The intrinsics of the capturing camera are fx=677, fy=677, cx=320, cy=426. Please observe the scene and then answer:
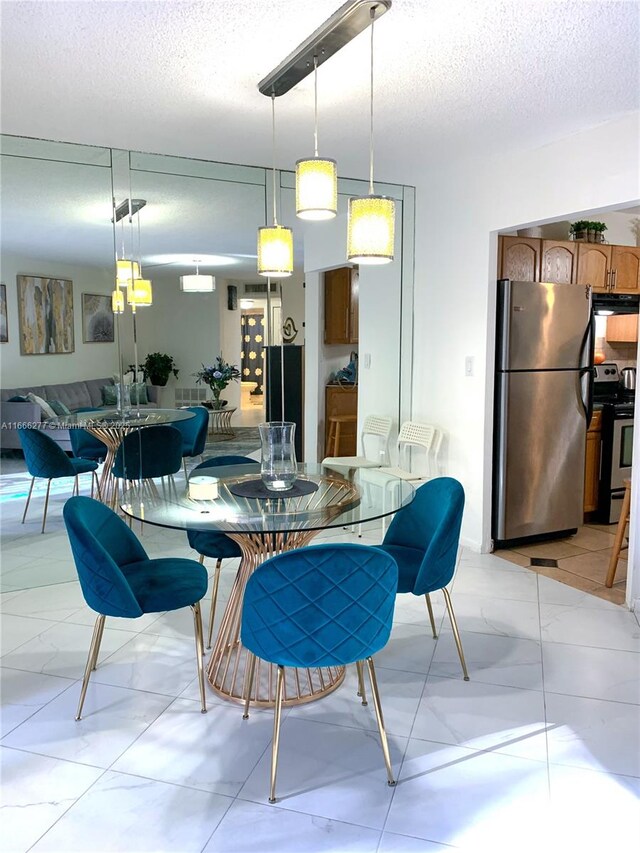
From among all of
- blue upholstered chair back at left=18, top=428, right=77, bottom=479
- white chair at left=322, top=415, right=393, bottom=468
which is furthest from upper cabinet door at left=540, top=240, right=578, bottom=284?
blue upholstered chair back at left=18, top=428, right=77, bottom=479

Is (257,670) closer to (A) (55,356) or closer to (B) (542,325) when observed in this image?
(A) (55,356)

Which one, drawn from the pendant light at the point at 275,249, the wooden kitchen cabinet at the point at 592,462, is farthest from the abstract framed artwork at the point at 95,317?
the wooden kitchen cabinet at the point at 592,462

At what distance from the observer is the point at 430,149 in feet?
12.4

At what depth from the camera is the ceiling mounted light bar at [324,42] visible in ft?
6.79

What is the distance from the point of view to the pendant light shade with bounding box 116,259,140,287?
373 centimetres

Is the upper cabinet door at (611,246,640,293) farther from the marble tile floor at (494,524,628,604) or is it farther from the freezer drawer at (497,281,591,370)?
the marble tile floor at (494,524,628,604)

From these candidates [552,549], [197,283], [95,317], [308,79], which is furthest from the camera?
[552,549]

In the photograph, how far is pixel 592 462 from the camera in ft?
16.1

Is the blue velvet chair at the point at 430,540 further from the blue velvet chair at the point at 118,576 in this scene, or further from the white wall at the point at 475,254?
the white wall at the point at 475,254

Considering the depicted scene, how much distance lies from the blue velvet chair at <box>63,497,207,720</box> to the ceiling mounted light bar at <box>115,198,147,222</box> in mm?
1841

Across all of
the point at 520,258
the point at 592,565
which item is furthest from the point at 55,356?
the point at 592,565

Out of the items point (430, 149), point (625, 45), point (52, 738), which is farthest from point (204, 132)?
point (52, 738)

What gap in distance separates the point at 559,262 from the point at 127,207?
278 cm

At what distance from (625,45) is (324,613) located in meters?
2.22
